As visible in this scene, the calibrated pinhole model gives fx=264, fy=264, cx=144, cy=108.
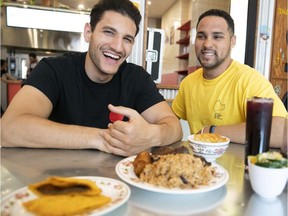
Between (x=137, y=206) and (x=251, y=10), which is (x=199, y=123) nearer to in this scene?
(x=137, y=206)

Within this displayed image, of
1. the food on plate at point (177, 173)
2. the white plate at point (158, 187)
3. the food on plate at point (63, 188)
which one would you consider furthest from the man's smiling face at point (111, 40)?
A: the food on plate at point (63, 188)

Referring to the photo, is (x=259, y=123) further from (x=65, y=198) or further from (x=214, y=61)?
(x=214, y=61)

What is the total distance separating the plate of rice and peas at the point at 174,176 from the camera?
0.68m

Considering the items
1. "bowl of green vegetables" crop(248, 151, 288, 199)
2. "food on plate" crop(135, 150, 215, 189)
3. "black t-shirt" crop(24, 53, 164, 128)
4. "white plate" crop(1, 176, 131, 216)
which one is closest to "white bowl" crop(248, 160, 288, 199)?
"bowl of green vegetables" crop(248, 151, 288, 199)

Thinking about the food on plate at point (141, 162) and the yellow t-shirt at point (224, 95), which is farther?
the yellow t-shirt at point (224, 95)

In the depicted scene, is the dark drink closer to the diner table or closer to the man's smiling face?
the diner table

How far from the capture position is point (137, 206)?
638mm

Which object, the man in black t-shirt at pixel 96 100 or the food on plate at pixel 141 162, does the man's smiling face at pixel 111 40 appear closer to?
the man in black t-shirt at pixel 96 100

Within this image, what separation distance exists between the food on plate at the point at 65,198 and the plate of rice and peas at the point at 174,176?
146mm

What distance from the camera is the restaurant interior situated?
661mm

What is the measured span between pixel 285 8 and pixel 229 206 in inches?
154

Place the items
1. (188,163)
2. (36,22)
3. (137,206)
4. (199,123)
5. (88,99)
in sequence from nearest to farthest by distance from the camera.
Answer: (137,206) → (188,163) → (88,99) → (199,123) → (36,22)

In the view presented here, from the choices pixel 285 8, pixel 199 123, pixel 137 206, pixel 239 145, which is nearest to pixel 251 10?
pixel 285 8

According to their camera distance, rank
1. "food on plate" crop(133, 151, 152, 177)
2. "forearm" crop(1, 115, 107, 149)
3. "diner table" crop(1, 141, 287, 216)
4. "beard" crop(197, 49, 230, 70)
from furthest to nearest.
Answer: "beard" crop(197, 49, 230, 70), "forearm" crop(1, 115, 107, 149), "food on plate" crop(133, 151, 152, 177), "diner table" crop(1, 141, 287, 216)
